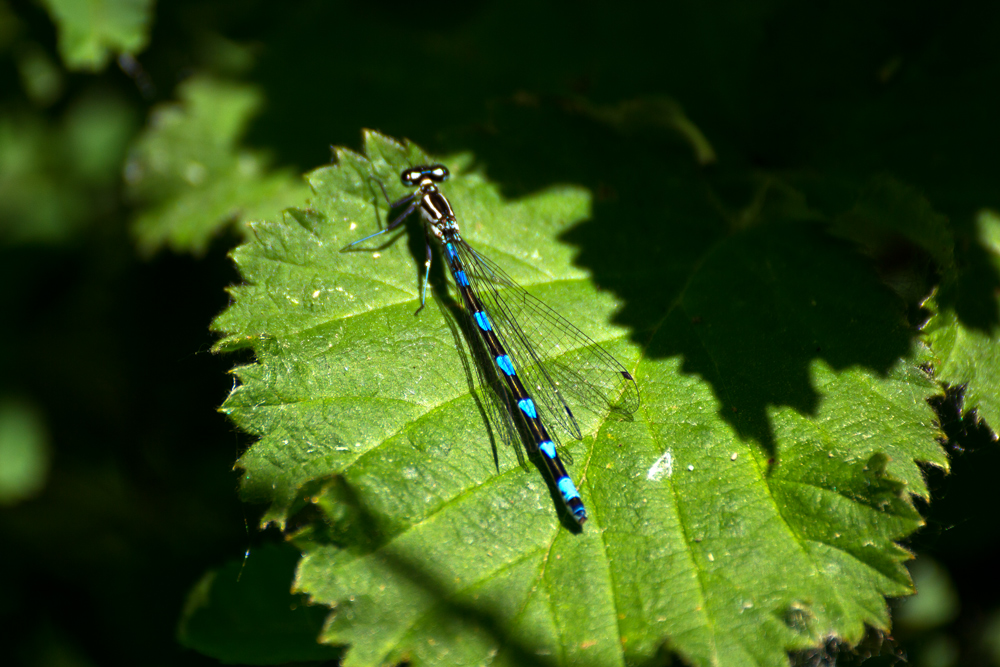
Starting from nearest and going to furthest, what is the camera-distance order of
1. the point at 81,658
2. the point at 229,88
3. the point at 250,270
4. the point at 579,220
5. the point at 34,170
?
the point at 250,270
the point at 579,220
the point at 81,658
the point at 229,88
the point at 34,170

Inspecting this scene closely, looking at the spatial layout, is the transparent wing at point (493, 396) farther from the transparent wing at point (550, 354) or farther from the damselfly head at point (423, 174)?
the damselfly head at point (423, 174)

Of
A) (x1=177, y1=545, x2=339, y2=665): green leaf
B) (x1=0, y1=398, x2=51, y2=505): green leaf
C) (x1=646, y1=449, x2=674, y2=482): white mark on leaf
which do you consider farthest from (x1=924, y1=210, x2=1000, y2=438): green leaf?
(x1=0, y1=398, x2=51, y2=505): green leaf

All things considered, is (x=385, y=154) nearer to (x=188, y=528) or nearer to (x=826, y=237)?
(x=826, y=237)

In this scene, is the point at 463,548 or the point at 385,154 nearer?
the point at 463,548

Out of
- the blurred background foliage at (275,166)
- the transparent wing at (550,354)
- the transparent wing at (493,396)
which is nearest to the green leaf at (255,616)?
the blurred background foliage at (275,166)

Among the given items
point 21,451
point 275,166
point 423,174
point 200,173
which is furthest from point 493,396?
point 21,451

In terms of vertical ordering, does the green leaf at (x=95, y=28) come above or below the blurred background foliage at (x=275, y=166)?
above

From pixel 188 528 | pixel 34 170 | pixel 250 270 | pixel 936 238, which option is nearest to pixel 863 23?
pixel 936 238
